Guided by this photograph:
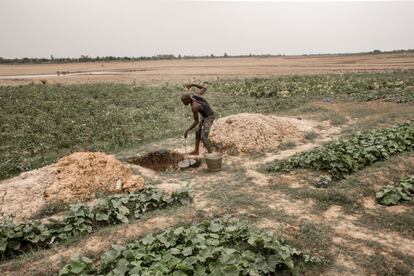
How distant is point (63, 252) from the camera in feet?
16.1

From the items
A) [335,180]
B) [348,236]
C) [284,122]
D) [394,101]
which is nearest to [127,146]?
[284,122]

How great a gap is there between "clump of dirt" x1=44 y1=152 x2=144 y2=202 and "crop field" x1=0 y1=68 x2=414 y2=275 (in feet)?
0.13

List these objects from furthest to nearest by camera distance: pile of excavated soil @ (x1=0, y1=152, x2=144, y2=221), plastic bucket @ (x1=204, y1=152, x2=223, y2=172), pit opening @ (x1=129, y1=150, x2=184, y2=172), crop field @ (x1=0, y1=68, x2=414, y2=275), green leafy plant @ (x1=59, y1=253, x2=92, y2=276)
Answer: pit opening @ (x1=129, y1=150, x2=184, y2=172), plastic bucket @ (x1=204, y1=152, x2=223, y2=172), pile of excavated soil @ (x1=0, y1=152, x2=144, y2=221), crop field @ (x1=0, y1=68, x2=414, y2=275), green leafy plant @ (x1=59, y1=253, x2=92, y2=276)

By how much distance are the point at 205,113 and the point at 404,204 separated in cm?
451

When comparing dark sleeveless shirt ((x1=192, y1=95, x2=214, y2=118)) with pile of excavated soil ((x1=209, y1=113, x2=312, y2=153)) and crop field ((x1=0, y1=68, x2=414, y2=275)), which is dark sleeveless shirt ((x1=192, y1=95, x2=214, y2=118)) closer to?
crop field ((x1=0, y1=68, x2=414, y2=275))

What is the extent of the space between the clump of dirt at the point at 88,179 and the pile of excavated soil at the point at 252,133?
3.05 meters

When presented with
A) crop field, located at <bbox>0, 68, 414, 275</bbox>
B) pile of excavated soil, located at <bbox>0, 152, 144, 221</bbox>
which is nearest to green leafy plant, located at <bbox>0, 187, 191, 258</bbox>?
crop field, located at <bbox>0, 68, 414, 275</bbox>

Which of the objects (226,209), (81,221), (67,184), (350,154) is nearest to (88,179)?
(67,184)

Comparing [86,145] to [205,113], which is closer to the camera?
[205,113]

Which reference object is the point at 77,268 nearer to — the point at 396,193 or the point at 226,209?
the point at 226,209

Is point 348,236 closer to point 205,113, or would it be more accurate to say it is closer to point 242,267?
point 242,267

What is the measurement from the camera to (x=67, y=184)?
702 cm

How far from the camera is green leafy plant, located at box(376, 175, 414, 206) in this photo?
5.98m

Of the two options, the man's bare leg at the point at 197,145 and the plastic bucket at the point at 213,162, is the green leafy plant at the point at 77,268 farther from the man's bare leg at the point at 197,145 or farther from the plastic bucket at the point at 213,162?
the man's bare leg at the point at 197,145
